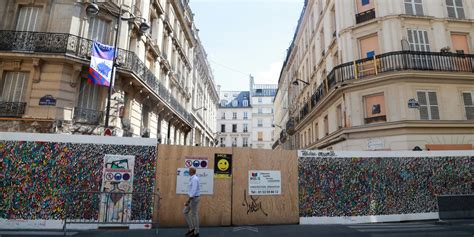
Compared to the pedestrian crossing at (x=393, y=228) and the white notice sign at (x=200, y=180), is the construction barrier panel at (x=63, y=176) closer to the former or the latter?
the white notice sign at (x=200, y=180)

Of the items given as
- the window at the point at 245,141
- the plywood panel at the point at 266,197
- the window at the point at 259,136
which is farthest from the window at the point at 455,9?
the window at the point at 245,141

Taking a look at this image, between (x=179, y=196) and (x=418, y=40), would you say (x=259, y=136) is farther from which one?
(x=179, y=196)

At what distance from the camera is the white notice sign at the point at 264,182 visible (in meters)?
9.09

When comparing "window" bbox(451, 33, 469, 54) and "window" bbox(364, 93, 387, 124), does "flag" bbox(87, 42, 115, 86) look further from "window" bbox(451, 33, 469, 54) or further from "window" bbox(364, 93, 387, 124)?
"window" bbox(451, 33, 469, 54)

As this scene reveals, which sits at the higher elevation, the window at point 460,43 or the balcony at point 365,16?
the balcony at point 365,16

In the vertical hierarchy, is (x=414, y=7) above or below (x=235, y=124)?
below

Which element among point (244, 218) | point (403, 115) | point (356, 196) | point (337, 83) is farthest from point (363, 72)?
point (244, 218)

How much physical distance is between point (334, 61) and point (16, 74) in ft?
60.6

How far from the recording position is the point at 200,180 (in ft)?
28.7

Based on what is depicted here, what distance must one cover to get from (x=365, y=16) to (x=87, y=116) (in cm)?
1692

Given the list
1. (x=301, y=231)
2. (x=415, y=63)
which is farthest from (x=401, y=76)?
(x=301, y=231)

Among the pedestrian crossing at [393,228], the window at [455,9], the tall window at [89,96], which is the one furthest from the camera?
the window at [455,9]

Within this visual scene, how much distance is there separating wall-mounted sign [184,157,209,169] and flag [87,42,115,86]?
606 cm

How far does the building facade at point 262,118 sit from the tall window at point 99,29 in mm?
50848
